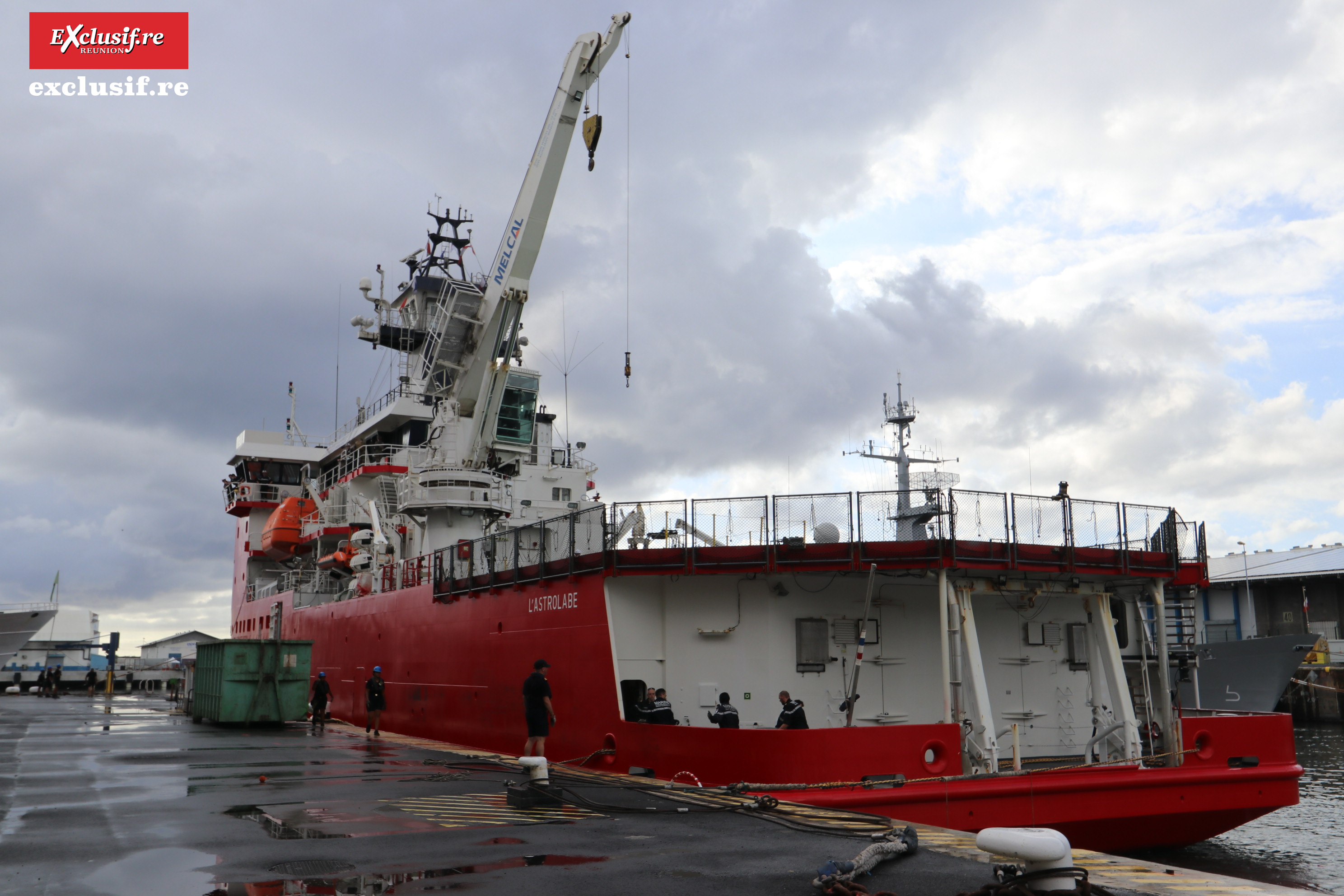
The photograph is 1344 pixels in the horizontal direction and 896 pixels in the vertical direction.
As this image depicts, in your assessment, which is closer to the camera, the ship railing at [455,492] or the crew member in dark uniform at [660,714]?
the crew member in dark uniform at [660,714]

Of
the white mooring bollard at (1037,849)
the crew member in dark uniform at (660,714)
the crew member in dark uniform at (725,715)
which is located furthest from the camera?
the crew member in dark uniform at (660,714)

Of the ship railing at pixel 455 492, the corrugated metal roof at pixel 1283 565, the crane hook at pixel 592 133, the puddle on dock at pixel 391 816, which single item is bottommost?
the puddle on dock at pixel 391 816

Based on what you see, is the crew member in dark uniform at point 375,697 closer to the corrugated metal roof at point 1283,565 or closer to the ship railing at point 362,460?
the ship railing at point 362,460

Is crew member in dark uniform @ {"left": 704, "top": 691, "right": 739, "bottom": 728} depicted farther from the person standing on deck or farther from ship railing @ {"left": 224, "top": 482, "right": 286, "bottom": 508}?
ship railing @ {"left": 224, "top": 482, "right": 286, "bottom": 508}

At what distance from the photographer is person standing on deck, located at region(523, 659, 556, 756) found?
13.6 meters

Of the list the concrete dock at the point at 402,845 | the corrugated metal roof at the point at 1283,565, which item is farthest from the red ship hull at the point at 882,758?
the corrugated metal roof at the point at 1283,565

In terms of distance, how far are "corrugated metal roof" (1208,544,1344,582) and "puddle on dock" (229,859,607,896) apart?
186 ft

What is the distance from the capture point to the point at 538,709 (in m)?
13.8

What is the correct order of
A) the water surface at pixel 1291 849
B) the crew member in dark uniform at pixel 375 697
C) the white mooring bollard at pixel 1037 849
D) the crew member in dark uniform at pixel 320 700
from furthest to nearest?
the crew member in dark uniform at pixel 320 700 → the crew member in dark uniform at pixel 375 697 → the water surface at pixel 1291 849 → the white mooring bollard at pixel 1037 849

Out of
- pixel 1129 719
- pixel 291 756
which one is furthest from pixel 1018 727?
pixel 291 756

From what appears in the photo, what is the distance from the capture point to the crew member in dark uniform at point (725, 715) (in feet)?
46.2

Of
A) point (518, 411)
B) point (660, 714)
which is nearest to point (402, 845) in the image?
point (660, 714)

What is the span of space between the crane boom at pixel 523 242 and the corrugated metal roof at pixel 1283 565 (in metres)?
45.6

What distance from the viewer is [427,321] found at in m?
41.7
